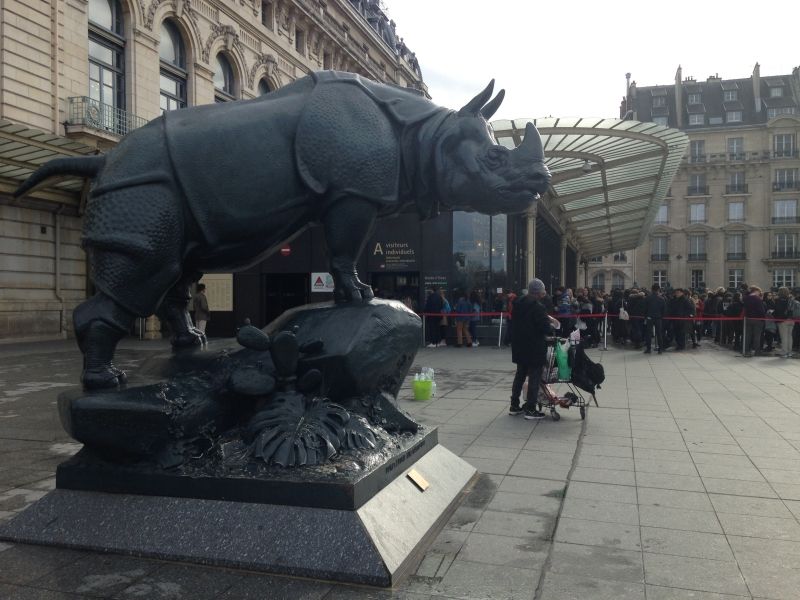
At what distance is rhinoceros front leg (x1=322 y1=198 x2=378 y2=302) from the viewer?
3.78 m

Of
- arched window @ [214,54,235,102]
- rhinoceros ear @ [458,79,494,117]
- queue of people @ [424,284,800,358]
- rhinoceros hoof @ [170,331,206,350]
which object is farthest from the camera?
arched window @ [214,54,235,102]

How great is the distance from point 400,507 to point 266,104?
2370 mm

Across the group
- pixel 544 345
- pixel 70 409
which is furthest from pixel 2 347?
pixel 70 409

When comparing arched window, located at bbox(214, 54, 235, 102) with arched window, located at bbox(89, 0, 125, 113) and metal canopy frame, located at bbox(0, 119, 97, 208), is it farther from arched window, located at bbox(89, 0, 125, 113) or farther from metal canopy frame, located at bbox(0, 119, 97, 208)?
metal canopy frame, located at bbox(0, 119, 97, 208)

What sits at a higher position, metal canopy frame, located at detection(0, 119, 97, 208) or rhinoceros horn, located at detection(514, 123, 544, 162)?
metal canopy frame, located at detection(0, 119, 97, 208)

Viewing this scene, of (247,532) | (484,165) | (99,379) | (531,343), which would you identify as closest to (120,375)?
(99,379)

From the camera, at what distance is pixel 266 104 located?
12.5ft

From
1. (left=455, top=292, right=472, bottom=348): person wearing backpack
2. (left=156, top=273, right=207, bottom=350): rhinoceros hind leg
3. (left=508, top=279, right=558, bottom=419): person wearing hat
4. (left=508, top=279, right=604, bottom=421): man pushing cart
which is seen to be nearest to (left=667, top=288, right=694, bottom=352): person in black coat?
(left=455, top=292, right=472, bottom=348): person wearing backpack

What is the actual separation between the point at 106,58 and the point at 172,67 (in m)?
2.92

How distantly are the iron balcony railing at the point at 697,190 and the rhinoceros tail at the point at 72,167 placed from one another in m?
65.0

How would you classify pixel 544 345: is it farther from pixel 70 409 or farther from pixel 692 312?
pixel 692 312

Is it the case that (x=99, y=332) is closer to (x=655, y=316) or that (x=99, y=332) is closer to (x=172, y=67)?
(x=655, y=316)

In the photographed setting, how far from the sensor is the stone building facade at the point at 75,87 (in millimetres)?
17328

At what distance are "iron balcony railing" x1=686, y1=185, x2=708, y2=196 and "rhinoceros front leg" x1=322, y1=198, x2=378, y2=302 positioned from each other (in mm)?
64223
